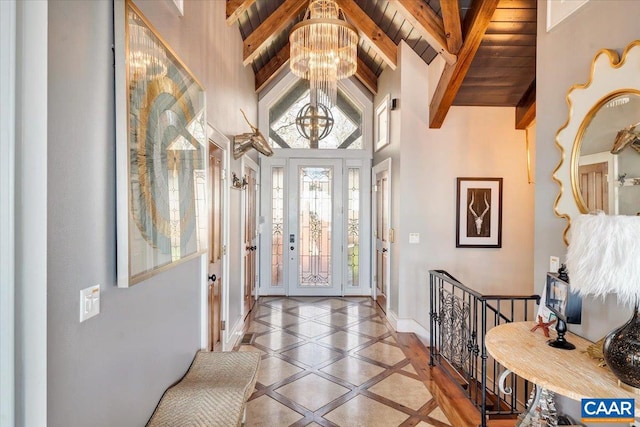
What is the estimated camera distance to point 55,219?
104 centimetres

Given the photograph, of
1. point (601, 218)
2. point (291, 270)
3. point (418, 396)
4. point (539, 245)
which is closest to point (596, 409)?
point (601, 218)

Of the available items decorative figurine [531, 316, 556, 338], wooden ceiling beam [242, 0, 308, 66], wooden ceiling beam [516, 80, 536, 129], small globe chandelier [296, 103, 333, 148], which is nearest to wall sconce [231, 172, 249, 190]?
wooden ceiling beam [242, 0, 308, 66]

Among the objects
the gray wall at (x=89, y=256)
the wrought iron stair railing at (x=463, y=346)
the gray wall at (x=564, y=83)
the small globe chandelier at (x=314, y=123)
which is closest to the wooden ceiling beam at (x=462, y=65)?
the gray wall at (x=564, y=83)

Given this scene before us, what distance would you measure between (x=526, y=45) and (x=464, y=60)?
68 centimetres

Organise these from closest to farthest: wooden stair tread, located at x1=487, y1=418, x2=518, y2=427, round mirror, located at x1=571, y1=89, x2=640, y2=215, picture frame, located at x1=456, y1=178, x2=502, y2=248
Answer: round mirror, located at x1=571, y1=89, x2=640, y2=215 < wooden stair tread, located at x1=487, y1=418, x2=518, y2=427 < picture frame, located at x1=456, y1=178, x2=502, y2=248

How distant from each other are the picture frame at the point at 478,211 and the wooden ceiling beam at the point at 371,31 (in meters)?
1.84

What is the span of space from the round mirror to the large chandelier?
196cm

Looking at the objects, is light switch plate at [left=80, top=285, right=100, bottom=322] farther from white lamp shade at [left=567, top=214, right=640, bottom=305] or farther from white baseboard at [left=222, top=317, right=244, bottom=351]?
white baseboard at [left=222, top=317, right=244, bottom=351]

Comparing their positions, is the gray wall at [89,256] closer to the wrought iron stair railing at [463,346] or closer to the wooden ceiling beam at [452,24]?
the wrought iron stair railing at [463,346]

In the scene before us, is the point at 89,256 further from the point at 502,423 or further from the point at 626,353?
the point at 502,423

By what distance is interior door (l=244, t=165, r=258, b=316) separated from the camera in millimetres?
4668

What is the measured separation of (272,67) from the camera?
5.35 m

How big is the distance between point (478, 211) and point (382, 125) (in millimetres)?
1908

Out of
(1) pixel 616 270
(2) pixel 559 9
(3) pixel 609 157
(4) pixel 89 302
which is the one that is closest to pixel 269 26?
(2) pixel 559 9
